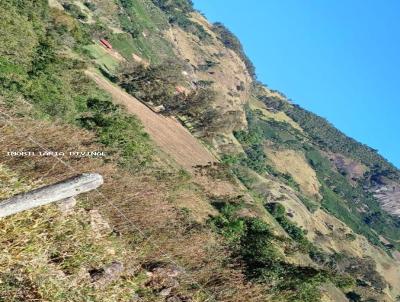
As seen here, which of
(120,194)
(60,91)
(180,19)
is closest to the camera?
(120,194)

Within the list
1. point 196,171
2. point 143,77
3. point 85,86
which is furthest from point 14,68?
point 143,77

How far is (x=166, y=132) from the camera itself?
196 feet

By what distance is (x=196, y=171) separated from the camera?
A: 168ft

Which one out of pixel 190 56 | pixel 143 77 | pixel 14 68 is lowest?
pixel 14 68

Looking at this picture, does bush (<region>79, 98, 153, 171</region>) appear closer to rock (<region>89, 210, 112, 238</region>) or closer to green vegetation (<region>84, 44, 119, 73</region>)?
rock (<region>89, 210, 112, 238</region>)

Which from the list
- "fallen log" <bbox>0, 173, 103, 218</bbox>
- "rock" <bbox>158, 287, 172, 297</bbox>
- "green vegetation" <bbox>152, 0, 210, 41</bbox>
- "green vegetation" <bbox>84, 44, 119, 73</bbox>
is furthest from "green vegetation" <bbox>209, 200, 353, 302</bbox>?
"green vegetation" <bbox>152, 0, 210, 41</bbox>

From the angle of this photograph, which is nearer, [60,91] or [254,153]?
[60,91]

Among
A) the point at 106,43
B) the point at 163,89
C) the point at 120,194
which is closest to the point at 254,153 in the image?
the point at 106,43

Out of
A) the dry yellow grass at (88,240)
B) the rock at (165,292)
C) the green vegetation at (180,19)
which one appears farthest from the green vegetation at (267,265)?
the green vegetation at (180,19)

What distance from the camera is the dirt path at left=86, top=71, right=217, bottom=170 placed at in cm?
5227

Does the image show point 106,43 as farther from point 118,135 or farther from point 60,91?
point 118,135

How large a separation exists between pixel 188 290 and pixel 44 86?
24.9 meters

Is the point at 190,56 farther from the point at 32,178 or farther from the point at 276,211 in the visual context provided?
the point at 32,178

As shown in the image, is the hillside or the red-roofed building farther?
the red-roofed building
